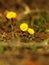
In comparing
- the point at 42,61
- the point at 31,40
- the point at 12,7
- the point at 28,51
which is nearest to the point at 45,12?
the point at 12,7

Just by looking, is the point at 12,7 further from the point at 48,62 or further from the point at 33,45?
the point at 48,62

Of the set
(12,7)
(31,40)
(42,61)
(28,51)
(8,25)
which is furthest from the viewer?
(12,7)

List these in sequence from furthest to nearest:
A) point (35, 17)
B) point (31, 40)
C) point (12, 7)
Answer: point (12, 7) < point (35, 17) < point (31, 40)

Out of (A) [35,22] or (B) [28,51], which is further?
(A) [35,22]

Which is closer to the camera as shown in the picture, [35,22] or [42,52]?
[42,52]

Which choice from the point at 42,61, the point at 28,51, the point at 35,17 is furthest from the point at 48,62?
the point at 35,17

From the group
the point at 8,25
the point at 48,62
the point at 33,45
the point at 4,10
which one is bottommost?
the point at 48,62

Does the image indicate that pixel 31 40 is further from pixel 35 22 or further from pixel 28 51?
pixel 35 22

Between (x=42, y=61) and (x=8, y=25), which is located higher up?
(x=8, y=25)

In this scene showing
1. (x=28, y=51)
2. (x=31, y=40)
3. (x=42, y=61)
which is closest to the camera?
(x=42, y=61)
